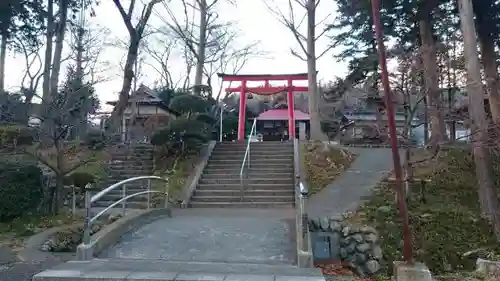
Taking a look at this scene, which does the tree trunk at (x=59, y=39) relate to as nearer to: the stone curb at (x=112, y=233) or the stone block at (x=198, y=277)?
the stone curb at (x=112, y=233)

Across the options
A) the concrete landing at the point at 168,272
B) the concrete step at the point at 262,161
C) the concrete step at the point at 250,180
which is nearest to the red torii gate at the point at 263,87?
the concrete step at the point at 262,161

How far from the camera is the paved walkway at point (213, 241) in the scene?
601cm

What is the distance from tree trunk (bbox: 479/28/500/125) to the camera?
47.7ft

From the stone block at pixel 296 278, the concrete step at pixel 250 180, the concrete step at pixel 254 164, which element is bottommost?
the stone block at pixel 296 278

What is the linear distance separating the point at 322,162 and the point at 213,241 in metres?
9.16

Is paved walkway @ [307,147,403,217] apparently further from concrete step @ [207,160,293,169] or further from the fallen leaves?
concrete step @ [207,160,293,169]

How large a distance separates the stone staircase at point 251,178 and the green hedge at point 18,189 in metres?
4.21

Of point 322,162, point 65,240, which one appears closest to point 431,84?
point 322,162

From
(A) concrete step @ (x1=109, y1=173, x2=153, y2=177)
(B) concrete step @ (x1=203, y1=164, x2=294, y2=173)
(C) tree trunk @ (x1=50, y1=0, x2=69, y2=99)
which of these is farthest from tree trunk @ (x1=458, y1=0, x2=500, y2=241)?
(C) tree trunk @ (x1=50, y1=0, x2=69, y2=99)

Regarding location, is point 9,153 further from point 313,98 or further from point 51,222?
point 313,98

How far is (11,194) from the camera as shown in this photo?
9.34 metres

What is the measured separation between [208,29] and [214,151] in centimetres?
1415

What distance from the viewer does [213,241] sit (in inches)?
271

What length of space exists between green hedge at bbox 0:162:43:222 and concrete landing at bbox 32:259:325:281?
15.9 feet
